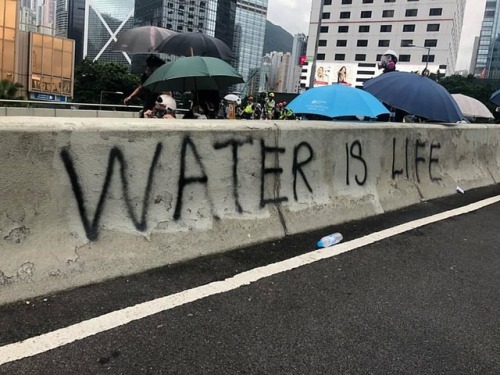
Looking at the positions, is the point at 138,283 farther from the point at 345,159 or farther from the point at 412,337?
the point at 345,159

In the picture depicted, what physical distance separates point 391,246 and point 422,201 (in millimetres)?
2436

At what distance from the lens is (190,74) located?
7328 millimetres

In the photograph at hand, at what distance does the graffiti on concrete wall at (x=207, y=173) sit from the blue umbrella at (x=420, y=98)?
48.7 inches

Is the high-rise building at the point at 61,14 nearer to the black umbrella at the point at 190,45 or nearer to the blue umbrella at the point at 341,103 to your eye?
the black umbrella at the point at 190,45

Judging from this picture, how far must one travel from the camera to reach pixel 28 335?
2.82 meters

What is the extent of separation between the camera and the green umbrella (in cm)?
739

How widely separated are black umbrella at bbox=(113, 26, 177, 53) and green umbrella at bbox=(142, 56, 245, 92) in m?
2.30

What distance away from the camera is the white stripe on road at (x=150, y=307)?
2.71 meters

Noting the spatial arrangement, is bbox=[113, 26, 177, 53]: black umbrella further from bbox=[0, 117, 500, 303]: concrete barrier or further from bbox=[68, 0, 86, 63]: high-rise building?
bbox=[68, 0, 86, 63]: high-rise building

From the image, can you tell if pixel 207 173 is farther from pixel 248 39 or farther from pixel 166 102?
pixel 248 39

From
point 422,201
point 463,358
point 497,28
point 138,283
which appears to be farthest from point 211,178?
point 497,28

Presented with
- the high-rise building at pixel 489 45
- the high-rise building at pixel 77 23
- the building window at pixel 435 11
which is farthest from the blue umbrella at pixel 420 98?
the high-rise building at pixel 489 45

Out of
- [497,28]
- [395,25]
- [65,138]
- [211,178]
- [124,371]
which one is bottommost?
[124,371]

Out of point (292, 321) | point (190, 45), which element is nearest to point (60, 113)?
point (190, 45)
